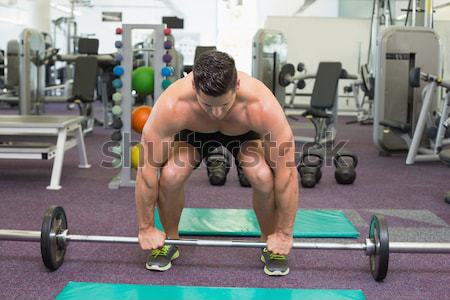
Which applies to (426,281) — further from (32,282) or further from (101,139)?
(101,139)

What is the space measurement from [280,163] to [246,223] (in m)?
0.81

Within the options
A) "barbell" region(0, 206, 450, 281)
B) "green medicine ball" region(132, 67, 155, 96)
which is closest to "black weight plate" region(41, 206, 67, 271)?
"barbell" region(0, 206, 450, 281)

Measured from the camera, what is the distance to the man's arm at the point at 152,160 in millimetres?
1723

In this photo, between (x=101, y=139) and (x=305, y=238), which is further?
(x=101, y=139)

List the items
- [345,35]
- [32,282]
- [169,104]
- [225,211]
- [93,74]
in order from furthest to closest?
[345,35]
[93,74]
[225,211]
[32,282]
[169,104]

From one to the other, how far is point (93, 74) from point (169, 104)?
4.21 meters

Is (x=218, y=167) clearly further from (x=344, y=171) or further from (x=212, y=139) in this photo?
(x=212, y=139)

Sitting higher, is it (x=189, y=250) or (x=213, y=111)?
(x=213, y=111)

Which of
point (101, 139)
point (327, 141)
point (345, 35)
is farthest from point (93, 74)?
point (345, 35)

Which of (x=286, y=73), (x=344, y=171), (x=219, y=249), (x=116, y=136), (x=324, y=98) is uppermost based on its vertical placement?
(x=286, y=73)

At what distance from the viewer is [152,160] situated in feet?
5.88

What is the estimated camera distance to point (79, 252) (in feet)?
7.11

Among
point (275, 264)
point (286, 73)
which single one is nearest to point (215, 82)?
point (275, 264)

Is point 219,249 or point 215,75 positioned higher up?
point 215,75
